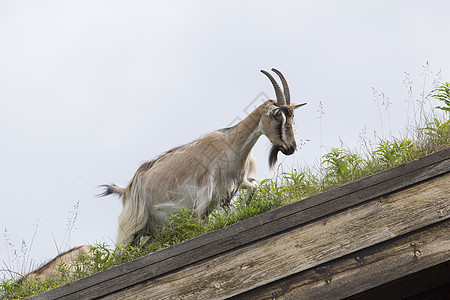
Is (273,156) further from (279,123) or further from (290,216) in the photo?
(290,216)

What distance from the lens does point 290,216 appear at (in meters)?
3.11

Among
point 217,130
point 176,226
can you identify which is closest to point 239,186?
point 217,130

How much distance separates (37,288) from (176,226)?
1.11 meters

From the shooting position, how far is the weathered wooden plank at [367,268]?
304 centimetres

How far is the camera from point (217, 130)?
5707 millimetres

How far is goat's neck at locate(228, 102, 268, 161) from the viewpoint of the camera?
531cm

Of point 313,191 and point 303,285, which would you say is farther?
point 313,191

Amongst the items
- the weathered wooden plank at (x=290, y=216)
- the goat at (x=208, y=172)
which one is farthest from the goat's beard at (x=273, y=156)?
the weathered wooden plank at (x=290, y=216)

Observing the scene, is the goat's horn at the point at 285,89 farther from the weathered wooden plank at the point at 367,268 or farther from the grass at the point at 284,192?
the weathered wooden plank at the point at 367,268

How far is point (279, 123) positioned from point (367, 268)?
2319mm

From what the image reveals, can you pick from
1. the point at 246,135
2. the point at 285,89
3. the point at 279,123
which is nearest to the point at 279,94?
the point at 285,89

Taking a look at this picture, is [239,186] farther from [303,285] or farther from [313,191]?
[303,285]

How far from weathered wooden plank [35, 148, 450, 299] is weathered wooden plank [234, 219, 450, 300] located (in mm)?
259

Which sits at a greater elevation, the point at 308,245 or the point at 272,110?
the point at 272,110
